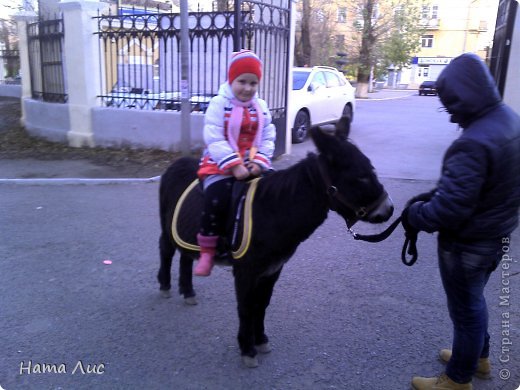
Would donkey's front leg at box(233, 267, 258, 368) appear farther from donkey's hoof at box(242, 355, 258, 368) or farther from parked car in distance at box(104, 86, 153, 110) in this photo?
parked car in distance at box(104, 86, 153, 110)

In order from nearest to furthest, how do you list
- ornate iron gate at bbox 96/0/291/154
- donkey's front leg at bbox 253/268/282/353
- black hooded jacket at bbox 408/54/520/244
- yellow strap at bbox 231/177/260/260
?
black hooded jacket at bbox 408/54/520/244 < yellow strap at bbox 231/177/260/260 < donkey's front leg at bbox 253/268/282/353 < ornate iron gate at bbox 96/0/291/154

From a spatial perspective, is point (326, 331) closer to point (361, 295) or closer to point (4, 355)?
point (361, 295)

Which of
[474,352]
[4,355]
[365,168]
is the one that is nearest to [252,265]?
[365,168]

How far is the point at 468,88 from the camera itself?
2.34 m

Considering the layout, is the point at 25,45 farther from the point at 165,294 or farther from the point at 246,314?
the point at 246,314

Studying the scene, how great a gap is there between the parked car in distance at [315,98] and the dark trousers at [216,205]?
731 centimetres

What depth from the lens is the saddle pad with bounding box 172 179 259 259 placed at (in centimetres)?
A: 284

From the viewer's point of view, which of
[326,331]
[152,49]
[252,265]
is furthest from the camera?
[152,49]

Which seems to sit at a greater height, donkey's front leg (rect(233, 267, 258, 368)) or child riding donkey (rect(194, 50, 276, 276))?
child riding donkey (rect(194, 50, 276, 276))

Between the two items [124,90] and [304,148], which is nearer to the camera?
[124,90]

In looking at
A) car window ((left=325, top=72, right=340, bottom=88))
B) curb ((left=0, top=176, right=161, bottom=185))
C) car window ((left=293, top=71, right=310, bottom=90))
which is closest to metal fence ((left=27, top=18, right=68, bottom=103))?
curb ((left=0, top=176, right=161, bottom=185))

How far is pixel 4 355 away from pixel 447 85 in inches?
137

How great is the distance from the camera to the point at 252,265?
2834 mm

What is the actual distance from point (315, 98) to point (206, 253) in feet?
32.1
